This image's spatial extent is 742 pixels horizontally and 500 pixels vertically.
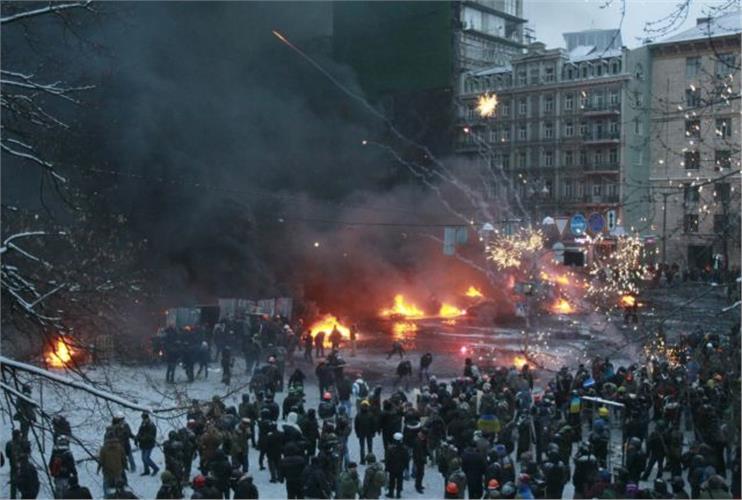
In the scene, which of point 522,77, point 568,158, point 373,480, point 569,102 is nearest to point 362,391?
point 373,480

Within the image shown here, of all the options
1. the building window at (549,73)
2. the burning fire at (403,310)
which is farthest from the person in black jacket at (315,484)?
the building window at (549,73)

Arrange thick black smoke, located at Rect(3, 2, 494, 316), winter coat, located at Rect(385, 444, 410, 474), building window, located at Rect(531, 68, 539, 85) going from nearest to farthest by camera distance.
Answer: winter coat, located at Rect(385, 444, 410, 474), thick black smoke, located at Rect(3, 2, 494, 316), building window, located at Rect(531, 68, 539, 85)

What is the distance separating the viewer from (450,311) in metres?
29.8

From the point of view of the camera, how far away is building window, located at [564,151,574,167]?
3828cm

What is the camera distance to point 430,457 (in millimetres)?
11594

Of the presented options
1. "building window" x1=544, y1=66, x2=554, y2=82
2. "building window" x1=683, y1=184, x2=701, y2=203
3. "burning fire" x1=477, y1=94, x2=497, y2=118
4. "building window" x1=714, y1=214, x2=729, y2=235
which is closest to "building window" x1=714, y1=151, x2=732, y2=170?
"building window" x1=683, y1=184, x2=701, y2=203

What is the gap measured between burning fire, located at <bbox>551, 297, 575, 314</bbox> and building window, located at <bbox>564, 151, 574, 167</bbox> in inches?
446

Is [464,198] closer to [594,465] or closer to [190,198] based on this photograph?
[190,198]

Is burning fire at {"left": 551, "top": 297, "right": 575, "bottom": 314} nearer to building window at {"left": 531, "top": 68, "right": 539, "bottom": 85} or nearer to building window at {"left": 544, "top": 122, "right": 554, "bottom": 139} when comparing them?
building window at {"left": 544, "top": 122, "right": 554, "bottom": 139}

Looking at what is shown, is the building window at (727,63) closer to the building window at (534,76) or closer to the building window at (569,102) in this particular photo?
the building window at (569,102)

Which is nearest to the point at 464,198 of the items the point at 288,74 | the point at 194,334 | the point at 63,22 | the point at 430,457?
the point at 288,74

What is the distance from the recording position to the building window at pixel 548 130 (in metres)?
38.6

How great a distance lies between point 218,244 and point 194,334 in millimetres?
8976

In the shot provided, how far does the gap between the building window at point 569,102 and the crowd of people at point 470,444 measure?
25597 mm
